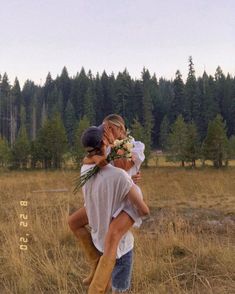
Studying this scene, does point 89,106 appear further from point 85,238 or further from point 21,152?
point 85,238

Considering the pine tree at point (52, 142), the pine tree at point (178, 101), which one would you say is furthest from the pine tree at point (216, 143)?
the pine tree at point (178, 101)

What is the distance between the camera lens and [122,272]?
290cm

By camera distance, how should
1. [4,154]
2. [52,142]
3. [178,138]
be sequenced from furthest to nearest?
[178,138]
[52,142]
[4,154]

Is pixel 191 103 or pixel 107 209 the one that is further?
pixel 191 103

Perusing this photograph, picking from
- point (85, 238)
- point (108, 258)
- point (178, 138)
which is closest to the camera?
point (108, 258)

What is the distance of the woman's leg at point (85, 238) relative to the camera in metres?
2.97

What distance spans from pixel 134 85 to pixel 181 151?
3826 cm

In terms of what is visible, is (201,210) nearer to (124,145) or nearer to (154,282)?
(154,282)

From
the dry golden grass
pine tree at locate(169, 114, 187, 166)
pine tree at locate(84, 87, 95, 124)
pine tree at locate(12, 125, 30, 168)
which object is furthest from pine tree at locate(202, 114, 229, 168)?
pine tree at locate(84, 87, 95, 124)

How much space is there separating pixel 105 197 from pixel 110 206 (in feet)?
0.21

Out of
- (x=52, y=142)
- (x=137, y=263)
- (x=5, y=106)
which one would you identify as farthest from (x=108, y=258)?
(x=5, y=106)

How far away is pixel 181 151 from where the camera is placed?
128 ft

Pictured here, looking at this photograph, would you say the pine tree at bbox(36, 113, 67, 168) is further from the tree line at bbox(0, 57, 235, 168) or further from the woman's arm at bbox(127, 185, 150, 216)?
the woman's arm at bbox(127, 185, 150, 216)

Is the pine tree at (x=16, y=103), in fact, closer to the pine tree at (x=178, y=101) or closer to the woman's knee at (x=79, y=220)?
the pine tree at (x=178, y=101)
